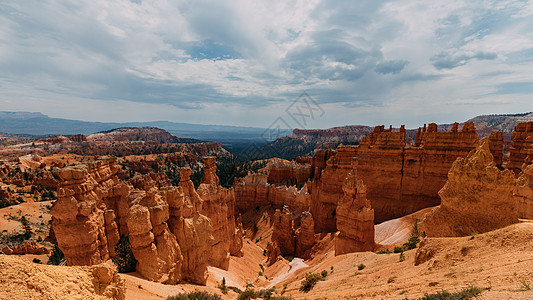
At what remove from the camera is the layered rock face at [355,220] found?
739 inches

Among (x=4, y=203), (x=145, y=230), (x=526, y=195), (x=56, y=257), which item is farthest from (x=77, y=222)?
(x=4, y=203)

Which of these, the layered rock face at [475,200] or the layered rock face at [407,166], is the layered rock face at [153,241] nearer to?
the layered rock face at [475,200]

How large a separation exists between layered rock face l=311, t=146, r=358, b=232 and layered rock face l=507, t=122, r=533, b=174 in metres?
15.2

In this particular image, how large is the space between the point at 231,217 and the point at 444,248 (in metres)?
18.8

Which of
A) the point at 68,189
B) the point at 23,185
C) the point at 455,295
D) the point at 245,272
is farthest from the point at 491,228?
the point at 23,185

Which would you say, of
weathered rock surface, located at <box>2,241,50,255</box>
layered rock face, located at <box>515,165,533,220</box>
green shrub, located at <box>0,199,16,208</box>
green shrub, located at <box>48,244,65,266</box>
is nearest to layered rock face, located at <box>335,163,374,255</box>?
layered rock face, located at <box>515,165,533,220</box>

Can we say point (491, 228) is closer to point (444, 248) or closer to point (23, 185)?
point (444, 248)

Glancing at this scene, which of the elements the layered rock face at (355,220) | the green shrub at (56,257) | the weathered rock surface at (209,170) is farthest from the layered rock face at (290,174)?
the green shrub at (56,257)

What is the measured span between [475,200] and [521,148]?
2139 centimetres

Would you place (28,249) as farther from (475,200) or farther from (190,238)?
(475,200)

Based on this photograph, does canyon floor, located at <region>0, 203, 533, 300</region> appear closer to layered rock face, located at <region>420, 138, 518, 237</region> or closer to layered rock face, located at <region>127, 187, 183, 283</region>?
layered rock face, located at <region>127, 187, 183, 283</region>

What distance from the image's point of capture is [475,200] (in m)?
11.0

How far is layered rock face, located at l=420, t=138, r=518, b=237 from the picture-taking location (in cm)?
1041

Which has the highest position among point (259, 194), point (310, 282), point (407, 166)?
point (407, 166)
